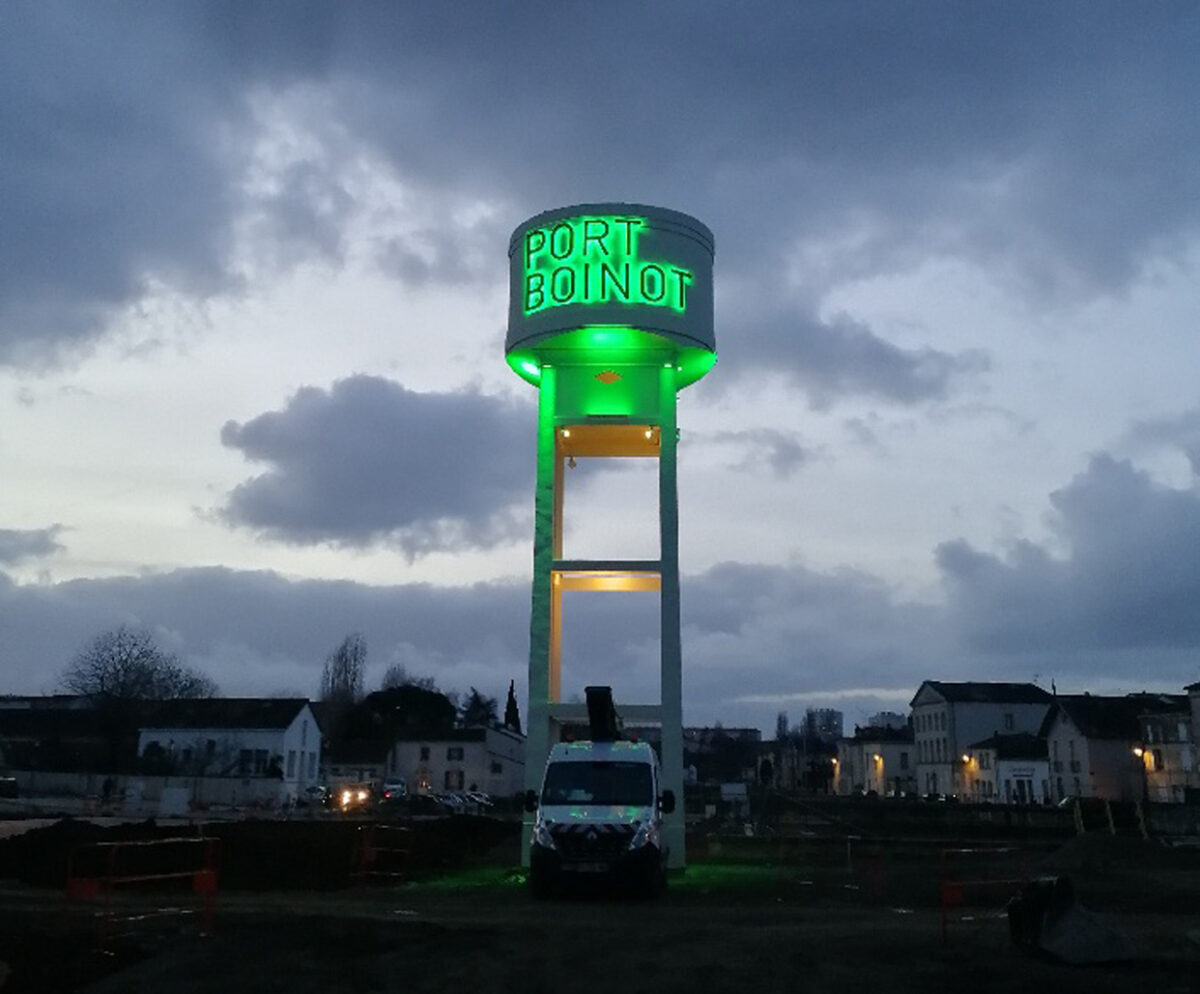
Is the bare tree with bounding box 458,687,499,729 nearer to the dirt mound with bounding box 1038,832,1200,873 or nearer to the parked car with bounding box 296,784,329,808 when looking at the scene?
the parked car with bounding box 296,784,329,808

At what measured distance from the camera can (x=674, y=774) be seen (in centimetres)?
2739

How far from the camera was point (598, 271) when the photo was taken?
94.8 ft

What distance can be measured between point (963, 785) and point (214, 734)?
6104 cm

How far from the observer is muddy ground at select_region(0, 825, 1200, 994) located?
12.0 m

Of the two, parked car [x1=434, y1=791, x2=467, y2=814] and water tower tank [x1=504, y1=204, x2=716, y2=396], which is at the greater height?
water tower tank [x1=504, y1=204, x2=716, y2=396]

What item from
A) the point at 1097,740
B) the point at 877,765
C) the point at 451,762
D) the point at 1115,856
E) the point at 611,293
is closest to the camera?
the point at 611,293

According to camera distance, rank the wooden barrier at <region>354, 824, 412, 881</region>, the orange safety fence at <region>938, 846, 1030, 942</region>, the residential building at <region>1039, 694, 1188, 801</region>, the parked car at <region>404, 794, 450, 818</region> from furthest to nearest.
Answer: the residential building at <region>1039, 694, 1188, 801</region> < the parked car at <region>404, 794, 450, 818</region> < the wooden barrier at <region>354, 824, 412, 881</region> < the orange safety fence at <region>938, 846, 1030, 942</region>

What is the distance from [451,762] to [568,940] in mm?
79849

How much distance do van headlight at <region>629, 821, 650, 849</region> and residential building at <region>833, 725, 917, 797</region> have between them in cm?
9277

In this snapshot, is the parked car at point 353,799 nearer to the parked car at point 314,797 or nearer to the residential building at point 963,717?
the parked car at point 314,797

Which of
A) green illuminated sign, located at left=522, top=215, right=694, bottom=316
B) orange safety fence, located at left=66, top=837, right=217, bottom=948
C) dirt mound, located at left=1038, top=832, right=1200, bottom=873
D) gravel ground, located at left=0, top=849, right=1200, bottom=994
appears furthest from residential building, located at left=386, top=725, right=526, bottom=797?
gravel ground, located at left=0, top=849, right=1200, bottom=994

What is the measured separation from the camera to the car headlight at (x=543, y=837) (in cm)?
2033

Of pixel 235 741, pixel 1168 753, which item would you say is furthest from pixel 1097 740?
pixel 235 741

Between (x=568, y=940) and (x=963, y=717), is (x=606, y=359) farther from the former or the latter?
(x=963, y=717)
